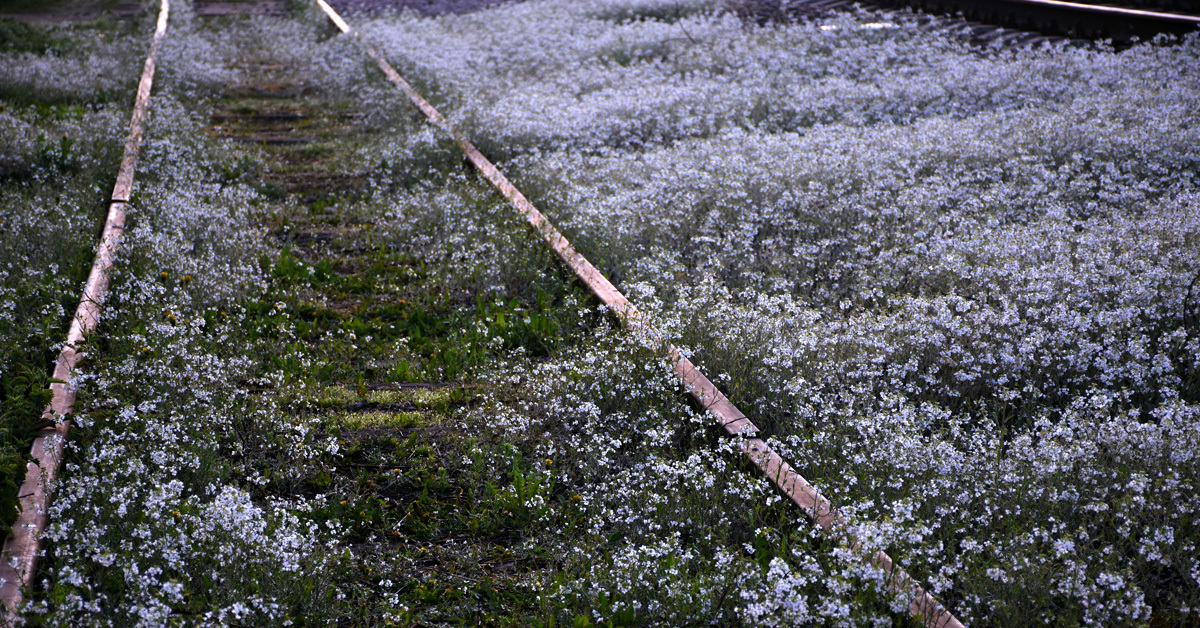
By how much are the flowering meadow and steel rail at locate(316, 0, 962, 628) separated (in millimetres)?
80

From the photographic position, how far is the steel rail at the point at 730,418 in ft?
9.95

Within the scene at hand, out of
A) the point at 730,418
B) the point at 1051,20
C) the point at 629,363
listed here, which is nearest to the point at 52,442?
the point at 629,363

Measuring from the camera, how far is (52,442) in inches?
147

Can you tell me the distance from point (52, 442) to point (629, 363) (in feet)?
8.77

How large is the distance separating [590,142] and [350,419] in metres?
5.03

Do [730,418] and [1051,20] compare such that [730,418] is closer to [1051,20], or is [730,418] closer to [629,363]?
[629,363]

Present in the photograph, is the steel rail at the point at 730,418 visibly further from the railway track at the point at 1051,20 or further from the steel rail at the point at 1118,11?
the steel rail at the point at 1118,11

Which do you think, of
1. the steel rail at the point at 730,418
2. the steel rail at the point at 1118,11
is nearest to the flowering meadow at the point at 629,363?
the steel rail at the point at 730,418

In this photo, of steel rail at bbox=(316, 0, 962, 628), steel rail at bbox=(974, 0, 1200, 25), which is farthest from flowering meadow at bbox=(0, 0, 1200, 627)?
steel rail at bbox=(974, 0, 1200, 25)

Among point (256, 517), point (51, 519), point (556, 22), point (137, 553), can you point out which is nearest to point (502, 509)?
point (256, 517)

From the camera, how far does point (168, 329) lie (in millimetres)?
4762

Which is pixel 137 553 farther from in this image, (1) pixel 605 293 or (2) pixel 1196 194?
(2) pixel 1196 194

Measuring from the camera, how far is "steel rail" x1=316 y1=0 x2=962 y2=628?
3.03 m

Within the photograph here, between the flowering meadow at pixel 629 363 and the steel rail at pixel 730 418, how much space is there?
8 cm
